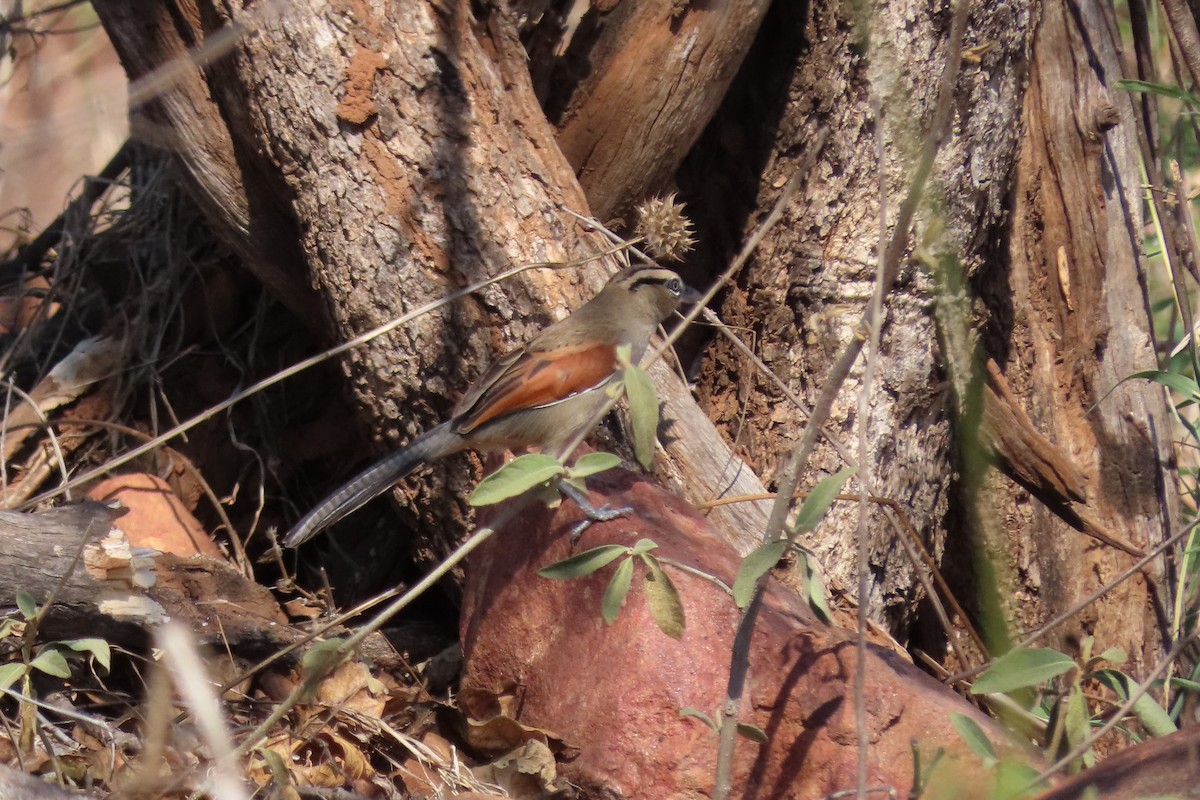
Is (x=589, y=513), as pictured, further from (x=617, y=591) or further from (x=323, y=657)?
(x=323, y=657)

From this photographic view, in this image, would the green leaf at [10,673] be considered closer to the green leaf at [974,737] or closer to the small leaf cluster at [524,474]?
the small leaf cluster at [524,474]

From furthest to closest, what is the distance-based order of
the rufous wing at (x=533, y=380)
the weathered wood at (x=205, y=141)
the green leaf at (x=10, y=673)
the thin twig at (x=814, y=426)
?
the weathered wood at (x=205, y=141) → the rufous wing at (x=533, y=380) → the green leaf at (x=10, y=673) → the thin twig at (x=814, y=426)

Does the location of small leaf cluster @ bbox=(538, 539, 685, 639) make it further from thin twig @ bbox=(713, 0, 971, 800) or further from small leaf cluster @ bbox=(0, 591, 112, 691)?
small leaf cluster @ bbox=(0, 591, 112, 691)

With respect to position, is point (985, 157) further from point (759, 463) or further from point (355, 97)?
point (355, 97)

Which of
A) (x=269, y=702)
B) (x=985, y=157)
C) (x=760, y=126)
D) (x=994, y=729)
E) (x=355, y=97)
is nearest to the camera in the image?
(x=994, y=729)

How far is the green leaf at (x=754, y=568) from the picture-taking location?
6.86 feet

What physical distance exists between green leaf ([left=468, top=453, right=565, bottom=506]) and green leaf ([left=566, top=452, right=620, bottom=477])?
0.12ft

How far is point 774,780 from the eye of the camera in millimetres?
2561

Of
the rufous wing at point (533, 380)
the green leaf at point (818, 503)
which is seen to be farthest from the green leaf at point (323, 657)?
the rufous wing at point (533, 380)

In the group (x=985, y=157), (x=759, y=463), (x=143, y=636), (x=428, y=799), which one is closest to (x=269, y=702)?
(x=143, y=636)

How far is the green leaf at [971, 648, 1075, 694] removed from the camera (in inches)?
79.4

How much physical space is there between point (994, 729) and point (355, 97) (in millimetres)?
2541

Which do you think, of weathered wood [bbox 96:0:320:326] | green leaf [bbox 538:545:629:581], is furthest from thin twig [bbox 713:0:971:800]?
weathered wood [bbox 96:0:320:326]

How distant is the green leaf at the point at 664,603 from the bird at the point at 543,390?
1.24 m
